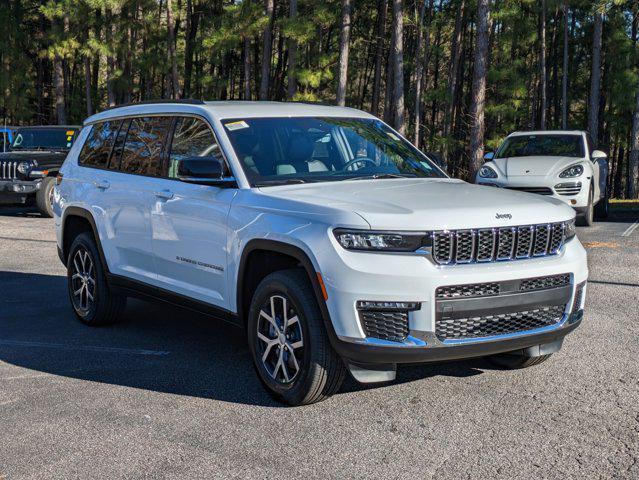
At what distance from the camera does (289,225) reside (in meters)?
4.77

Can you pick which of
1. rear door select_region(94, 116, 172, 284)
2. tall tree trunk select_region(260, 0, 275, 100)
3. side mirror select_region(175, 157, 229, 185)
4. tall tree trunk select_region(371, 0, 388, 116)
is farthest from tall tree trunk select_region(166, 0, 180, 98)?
side mirror select_region(175, 157, 229, 185)

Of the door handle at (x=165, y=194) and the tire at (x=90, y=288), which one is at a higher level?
the door handle at (x=165, y=194)

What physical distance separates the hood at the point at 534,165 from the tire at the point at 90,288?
9.40m

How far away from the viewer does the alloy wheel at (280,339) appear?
4.82 meters

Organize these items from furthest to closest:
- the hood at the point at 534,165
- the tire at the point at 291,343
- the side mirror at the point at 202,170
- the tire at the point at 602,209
→ the tire at the point at 602,209 < the hood at the point at 534,165 < the side mirror at the point at 202,170 < the tire at the point at 291,343

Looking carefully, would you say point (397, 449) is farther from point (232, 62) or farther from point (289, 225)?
point (232, 62)

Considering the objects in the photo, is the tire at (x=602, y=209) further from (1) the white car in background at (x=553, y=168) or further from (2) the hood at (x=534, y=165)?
(2) the hood at (x=534, y=165)

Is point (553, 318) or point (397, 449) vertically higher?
point (553, 318)

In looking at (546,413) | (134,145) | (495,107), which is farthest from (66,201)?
(495,107)

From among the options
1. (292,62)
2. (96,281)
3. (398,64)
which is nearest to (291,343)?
(96,281)

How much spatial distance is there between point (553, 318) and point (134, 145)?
366 centimetres

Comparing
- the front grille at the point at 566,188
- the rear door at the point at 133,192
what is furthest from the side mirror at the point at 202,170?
the front grille at the point at 566,188

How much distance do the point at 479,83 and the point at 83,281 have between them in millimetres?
19470

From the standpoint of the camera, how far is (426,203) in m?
4.73
